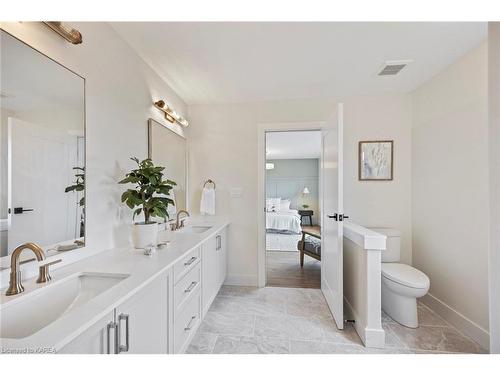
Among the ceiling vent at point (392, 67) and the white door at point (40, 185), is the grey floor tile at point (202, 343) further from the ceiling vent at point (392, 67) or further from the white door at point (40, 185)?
the ceiling vent at point (392, 67)

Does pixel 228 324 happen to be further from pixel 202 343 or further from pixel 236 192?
pixel 236 192

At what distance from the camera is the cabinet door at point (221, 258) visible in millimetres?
2379

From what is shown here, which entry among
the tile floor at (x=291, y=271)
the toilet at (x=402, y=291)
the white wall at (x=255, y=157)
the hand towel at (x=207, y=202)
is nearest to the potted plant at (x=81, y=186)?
the hand towel at (x=207, y=202)

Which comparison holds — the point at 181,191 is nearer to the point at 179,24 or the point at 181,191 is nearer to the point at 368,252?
the point at 179,24

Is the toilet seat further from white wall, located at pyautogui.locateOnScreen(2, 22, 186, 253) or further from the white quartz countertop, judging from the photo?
white wall, located at pyautogui.locateOnScreen(2, 22, 186, 253)

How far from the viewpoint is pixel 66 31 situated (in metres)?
1.10

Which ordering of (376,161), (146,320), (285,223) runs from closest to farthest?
(146,320) < (376,161) < (285,223)

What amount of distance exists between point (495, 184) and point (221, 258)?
2.27m

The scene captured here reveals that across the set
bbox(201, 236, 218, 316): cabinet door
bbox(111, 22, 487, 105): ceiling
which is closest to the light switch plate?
bbox(201, 236, 218, 316): cabinet door

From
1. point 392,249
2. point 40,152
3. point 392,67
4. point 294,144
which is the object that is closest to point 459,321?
point 392,249

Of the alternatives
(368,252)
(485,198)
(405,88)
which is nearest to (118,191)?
(368,252)

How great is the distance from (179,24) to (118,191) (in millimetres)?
1232

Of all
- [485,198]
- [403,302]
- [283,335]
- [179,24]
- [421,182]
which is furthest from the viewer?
[421,182]

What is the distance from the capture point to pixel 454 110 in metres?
1.95
